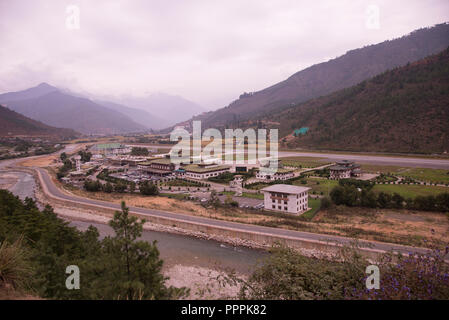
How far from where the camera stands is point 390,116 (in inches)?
1989

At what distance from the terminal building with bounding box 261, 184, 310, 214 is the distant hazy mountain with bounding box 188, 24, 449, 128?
339 feet

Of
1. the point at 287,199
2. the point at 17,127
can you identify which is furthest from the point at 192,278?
the point at 17,127

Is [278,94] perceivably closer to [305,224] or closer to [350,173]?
[350,173]

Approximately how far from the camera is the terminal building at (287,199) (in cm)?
1788

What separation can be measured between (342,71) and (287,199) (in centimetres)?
14407

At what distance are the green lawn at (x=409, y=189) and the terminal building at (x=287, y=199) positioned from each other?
7.55m

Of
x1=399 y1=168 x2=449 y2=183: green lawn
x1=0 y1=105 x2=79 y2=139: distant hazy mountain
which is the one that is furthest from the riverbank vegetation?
x1=0 y1=105 x2=79 y2=139: distant hazy mountain

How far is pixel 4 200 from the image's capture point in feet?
46.0

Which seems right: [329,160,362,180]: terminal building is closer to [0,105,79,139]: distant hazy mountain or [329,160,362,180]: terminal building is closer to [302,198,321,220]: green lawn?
[302,198,321,220]: green lawn

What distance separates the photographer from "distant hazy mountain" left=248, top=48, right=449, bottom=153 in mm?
43500
